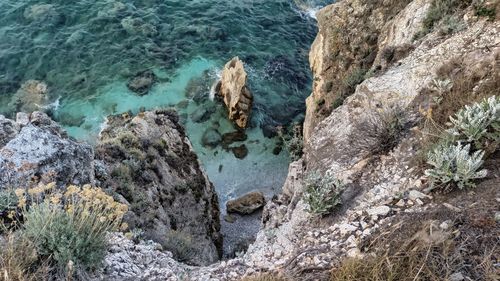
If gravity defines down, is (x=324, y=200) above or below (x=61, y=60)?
above

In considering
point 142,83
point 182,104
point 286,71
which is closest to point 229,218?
point 182,104

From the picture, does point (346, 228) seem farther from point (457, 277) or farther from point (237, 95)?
point (237, 95)

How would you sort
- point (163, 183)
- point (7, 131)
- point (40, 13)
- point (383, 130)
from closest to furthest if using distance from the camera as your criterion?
point (383, 130)
point (7, 131)
point (163, 183)
point (40, 13)

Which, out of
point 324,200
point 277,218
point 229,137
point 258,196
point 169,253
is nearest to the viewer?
point 324,200

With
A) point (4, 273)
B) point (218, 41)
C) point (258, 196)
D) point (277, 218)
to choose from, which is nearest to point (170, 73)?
point (218, 41)

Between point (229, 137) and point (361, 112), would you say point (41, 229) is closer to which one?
point (361, 112)

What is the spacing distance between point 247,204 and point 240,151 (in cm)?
315

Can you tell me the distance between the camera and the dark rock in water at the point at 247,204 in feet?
56.3

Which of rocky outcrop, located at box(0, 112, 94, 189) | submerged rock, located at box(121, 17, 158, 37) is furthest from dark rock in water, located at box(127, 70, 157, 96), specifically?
rocky outcrop, located at box(0, 112, 94, 189)

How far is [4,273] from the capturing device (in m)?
4.64

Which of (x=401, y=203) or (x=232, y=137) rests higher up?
(x=401, y=203)

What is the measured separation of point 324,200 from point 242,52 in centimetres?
1737

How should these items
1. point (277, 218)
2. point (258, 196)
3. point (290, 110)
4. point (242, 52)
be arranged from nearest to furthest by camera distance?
point (277, 218)
point (258, 196)
point (290, 110)
point (242, 52)

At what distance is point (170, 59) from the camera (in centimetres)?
2283
